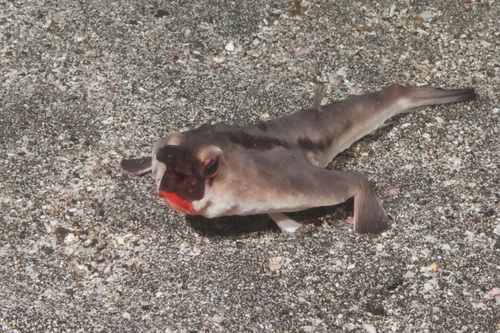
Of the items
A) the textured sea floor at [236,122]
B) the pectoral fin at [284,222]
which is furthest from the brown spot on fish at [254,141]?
the textured sea floor at [236,122]

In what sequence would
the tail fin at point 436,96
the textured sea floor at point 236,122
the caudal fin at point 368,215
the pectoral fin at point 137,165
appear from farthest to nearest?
the tail fin at point 436,96 < the pectoral fin at point 137,165 < the caudal fin at point 368,215 < the textured sea floor at point 236,122

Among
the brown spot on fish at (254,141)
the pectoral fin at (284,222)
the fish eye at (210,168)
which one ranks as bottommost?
the pectoral fin at (284,222)

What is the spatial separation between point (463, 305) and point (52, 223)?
2.77 metres

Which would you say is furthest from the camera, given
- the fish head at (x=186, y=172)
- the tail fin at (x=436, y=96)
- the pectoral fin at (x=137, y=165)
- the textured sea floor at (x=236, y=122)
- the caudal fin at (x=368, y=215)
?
the tail fin at (x=436, y=96)

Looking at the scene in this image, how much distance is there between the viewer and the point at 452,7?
5.58 m

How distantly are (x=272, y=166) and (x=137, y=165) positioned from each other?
1.23 meters

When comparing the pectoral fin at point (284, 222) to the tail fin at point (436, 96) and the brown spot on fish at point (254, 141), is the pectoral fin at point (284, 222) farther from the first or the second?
the tail fin at point (436, 96)

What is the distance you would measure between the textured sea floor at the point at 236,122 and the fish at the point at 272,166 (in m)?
0.20

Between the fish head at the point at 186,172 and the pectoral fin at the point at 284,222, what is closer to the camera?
the fish head at the point at 186,172

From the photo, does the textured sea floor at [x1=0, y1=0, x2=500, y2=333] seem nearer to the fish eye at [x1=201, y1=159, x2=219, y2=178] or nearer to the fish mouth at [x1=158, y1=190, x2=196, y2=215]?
the fish mouth at [x1=158, y1=190, x2=196, y2=215]

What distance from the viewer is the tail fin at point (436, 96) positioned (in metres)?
4.71

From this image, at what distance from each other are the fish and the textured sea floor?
0.20 m

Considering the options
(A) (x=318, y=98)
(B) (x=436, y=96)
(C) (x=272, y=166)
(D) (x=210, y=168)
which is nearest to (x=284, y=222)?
(C) (x=272, y=166)

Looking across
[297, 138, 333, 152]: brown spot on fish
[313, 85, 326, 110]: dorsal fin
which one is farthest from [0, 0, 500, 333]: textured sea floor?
[313, 85, 326, 110]: dorsal fin
